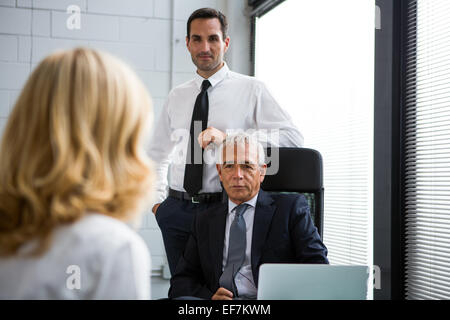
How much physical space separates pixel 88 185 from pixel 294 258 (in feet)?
3.89

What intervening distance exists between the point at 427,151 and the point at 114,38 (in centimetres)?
260

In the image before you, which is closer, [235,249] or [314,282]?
[314,282]

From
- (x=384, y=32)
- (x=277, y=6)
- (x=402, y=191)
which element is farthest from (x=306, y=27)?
(x=402, y=191)

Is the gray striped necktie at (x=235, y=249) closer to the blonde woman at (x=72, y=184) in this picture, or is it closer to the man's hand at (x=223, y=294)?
the man's hand at (x=223, y=294)

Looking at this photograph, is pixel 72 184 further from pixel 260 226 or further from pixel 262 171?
pixel 262 171

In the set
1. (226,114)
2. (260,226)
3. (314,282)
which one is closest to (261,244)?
(260,226)

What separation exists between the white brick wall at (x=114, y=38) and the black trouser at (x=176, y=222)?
1384mm

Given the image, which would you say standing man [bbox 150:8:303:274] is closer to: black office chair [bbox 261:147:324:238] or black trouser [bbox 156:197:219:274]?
black trouser [bbox 156:197:219:274]

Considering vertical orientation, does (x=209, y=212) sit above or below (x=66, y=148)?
below

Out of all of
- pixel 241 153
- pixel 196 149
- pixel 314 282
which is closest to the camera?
pixel 314 282

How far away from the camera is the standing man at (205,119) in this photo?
2.35m

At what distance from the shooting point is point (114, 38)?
12.7 ft

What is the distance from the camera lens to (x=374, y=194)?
2.31 m

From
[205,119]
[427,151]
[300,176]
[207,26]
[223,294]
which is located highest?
[207,26]
